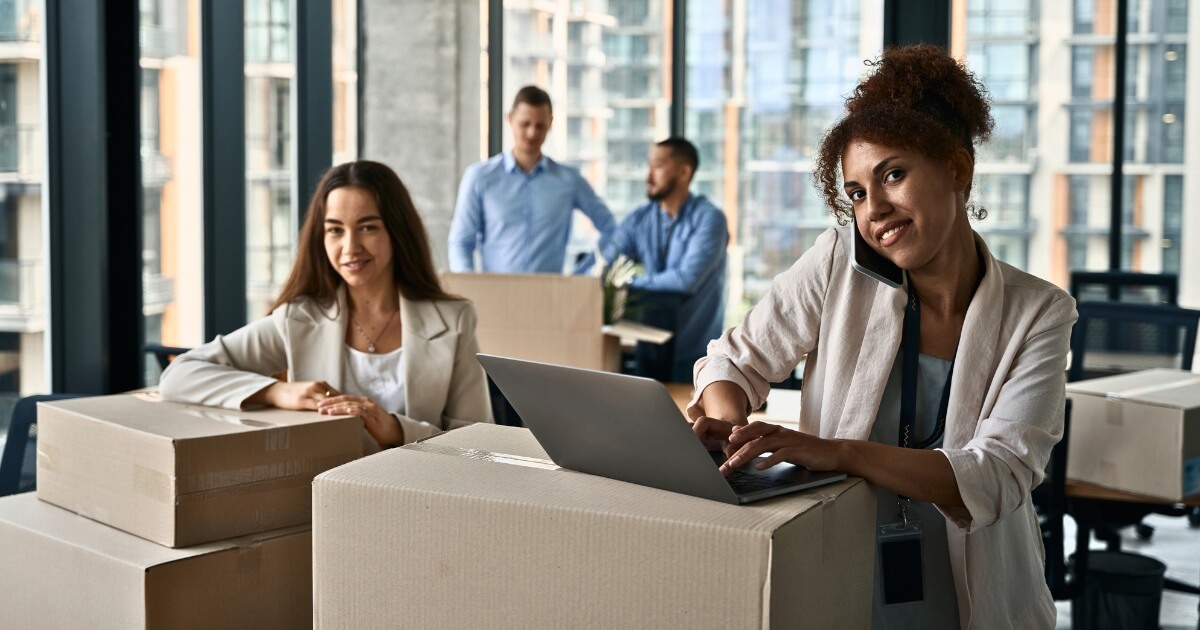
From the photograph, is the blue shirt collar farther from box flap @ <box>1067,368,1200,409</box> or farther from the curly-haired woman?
the curly-haired woman

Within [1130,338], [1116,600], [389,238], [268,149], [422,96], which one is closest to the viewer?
[389,238]

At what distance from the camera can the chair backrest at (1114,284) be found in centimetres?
492

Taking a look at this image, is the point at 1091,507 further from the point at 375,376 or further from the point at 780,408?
the point at 375,376

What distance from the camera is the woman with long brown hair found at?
2531 millimetres

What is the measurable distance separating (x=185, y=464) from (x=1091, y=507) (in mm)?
2570

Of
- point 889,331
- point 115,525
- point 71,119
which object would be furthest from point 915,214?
point 71,119

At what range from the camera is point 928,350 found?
1623mm

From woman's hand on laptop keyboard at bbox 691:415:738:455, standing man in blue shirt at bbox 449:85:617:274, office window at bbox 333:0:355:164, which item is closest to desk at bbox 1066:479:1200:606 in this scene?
woman's hand on laptop keyboard at bbox 691:415:738:455

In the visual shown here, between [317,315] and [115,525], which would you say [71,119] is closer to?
[317,315]

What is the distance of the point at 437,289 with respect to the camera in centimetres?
269

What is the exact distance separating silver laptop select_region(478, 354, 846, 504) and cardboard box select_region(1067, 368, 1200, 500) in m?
2.02

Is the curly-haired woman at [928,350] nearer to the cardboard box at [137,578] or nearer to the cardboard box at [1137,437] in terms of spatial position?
the cardboard box at [137,578]

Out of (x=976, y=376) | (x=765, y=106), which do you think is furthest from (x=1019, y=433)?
(x=765, y=106)

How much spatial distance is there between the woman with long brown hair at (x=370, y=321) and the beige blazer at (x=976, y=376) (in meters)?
0.99
